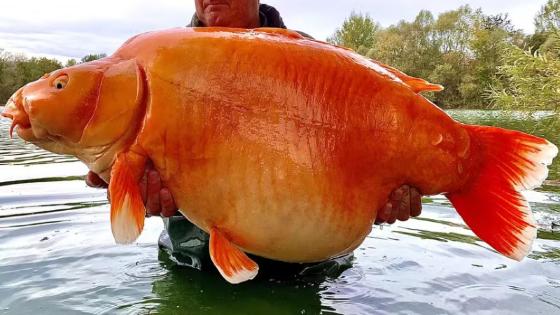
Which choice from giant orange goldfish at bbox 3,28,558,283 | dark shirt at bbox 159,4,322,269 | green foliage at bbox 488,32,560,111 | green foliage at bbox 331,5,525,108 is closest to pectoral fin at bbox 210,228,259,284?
giant orange goldfish at bbox 3,28,558,283

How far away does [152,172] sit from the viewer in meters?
2.31

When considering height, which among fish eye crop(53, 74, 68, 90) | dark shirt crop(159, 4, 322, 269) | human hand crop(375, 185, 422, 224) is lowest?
dark shirt crop(159, 4, 322, 269)

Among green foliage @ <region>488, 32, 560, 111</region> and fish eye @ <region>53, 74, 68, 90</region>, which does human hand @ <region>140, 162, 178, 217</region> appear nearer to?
fish eye @ <region>53, 74, 68, 90</region>

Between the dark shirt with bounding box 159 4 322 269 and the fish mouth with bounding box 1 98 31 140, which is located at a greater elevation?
the fish mouth with bounding box 1 98 31 140

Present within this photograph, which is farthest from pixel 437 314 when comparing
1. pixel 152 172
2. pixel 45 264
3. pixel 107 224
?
pixel 107 224

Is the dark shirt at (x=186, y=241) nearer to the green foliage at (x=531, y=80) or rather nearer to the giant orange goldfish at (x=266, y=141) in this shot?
the giant orange goldfish at (x=266, y=141)

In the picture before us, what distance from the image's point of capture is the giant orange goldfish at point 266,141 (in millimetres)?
2225

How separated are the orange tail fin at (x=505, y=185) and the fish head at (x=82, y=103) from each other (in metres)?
1.36

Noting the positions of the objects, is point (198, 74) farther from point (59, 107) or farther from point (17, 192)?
point (17, 192)

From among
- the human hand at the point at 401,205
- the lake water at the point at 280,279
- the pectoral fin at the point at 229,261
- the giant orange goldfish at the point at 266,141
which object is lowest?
the lake water at the point at 280,279

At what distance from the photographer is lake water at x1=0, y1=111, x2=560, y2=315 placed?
295 centimetres

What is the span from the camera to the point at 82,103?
7.30 feet

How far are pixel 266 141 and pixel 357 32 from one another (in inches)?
2700

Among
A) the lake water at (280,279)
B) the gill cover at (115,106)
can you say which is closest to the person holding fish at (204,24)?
the lake water at (280,279)
